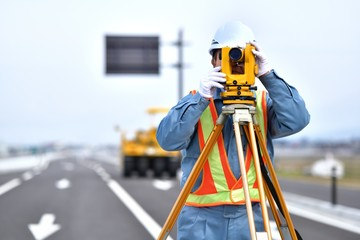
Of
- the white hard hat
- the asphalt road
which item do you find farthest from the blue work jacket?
the asphalt road

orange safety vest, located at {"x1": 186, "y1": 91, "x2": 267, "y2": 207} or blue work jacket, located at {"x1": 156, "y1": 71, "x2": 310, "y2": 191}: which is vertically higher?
blue work jacket, located at {"x1": 156, "y1": 71, "x2": 310, "y2": 191}

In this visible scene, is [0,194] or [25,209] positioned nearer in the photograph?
[25,209]

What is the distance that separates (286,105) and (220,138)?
39 cm

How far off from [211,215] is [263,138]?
0.50m

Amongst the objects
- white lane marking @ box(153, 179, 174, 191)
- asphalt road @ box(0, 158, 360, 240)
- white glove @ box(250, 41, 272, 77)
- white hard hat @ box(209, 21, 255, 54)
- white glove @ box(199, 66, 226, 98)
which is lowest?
white lane marking @ box(153, 179, 174, 191)

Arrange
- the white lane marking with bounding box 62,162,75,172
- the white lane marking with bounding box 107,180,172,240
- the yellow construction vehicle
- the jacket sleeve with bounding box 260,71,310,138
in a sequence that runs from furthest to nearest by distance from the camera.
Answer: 1. the white lane marking with bounding box 62,162,75,172
2. the yellow construction vehicle
3. the white lane marking with bounding box 107,180,172,240
4. the jacket sleeve with bounding box 260,71,310,138

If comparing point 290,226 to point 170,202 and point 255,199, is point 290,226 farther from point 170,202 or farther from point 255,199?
point 170,202

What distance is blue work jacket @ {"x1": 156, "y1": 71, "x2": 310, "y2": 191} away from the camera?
3127 millimetres

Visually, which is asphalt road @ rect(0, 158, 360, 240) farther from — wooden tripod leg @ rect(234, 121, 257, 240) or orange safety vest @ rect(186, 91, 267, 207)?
wooden tripod leg @ rect(234, 121, 257, 240)

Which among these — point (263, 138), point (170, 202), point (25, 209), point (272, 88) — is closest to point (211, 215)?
point (263, 138)

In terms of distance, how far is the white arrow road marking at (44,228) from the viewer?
927 centimetres

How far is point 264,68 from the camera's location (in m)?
3.13

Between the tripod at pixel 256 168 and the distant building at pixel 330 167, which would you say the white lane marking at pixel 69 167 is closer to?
the distant building at pixel 330 167

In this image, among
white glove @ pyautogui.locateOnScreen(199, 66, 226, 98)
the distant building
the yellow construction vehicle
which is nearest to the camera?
white glove @ pyautogui.locateOnScreen(199, 66, 226, 98)
